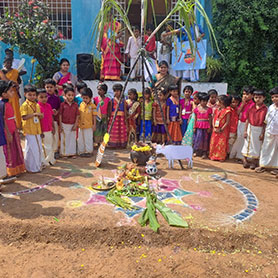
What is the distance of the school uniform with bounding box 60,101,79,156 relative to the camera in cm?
564

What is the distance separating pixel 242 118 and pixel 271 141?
100 centimetres

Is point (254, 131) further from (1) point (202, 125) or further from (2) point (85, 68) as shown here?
(2) point (85, 68)

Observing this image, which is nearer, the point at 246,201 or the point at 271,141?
the point at 246,201

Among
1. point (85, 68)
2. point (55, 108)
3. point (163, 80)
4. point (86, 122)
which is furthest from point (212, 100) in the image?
point (85, 68)

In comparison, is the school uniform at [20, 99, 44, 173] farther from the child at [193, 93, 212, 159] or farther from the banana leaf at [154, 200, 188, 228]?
the child at [193, 93, 212, 159]

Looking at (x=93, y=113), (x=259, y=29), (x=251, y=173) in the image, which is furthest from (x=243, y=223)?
(x=259, y=29)

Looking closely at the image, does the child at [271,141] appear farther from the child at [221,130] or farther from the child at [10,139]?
the child at [10,139]

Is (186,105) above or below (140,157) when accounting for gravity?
above

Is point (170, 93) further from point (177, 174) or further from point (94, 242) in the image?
point (94, 242)

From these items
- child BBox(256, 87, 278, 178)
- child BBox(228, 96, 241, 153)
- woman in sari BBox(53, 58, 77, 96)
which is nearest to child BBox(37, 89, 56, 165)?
woman in sari BBox(53, 58, 77, 96)

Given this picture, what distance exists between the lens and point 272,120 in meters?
4.92

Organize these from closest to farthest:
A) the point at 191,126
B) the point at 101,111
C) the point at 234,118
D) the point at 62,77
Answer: the point at 234,118 → the point at 191,126 → the point at 101,111 → the point at 62,77

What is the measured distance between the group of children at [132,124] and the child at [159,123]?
0.08 ft

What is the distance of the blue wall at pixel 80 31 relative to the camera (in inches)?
377
